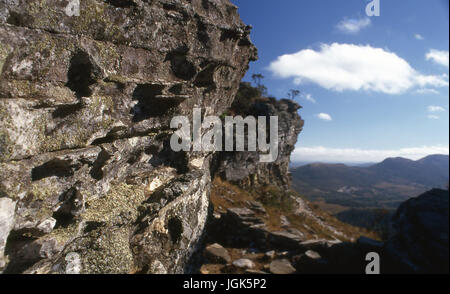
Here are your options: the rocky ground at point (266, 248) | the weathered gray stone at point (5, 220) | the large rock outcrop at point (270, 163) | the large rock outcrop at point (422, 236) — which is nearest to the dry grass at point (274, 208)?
the rocky ground at point (266, 248)

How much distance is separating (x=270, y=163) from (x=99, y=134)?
98.9ft

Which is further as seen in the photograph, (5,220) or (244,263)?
(244,263)

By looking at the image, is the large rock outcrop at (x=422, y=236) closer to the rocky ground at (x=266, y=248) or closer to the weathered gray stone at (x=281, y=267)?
the rocky ground at (x=266, y=248)

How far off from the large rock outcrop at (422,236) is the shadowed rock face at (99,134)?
1052 cm

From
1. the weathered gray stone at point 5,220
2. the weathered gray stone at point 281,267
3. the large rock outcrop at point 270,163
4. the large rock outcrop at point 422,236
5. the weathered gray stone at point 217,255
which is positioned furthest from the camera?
the large rock outcrop at point 270,163

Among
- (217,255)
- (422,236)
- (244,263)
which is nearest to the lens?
(422,236)

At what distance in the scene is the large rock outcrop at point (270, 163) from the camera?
2853 cm

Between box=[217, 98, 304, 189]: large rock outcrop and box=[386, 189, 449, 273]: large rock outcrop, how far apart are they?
58.3ft

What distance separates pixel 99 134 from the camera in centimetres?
888

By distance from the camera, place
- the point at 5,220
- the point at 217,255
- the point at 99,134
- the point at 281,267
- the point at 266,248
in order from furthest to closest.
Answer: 1. the point at 266,248
2. the point at 217,255
3. the point at 281,267
4. the point at 99,134
5. the point at 5,220

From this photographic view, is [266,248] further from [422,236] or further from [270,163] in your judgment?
[270,163]

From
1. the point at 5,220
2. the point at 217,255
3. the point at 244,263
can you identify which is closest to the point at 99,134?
the point at 5,220

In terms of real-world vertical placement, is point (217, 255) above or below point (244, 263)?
above

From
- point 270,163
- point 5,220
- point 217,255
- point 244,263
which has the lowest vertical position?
point 244,263
